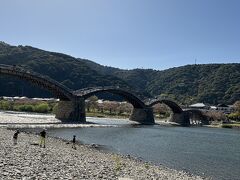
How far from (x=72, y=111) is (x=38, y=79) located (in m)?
10.2

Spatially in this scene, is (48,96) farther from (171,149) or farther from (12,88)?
(171,149)

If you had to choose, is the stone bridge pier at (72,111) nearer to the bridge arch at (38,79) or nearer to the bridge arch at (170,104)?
the bridge arch at (38,79)

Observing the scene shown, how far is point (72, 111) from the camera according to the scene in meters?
80.2

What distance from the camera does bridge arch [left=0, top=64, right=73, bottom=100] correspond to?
70375mm

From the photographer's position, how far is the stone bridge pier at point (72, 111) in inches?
3159

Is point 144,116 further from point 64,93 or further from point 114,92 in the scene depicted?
point 64,93

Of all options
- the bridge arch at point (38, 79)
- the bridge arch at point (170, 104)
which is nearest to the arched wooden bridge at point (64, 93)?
the bridge arch at point (38, 79)

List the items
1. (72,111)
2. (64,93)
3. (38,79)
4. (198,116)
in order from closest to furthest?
(38,79) < (64,93) < (72,111) < (198,116)

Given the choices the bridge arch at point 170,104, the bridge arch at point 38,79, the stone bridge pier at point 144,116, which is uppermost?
the bridge arch at point 38,79

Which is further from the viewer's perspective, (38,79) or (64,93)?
(64,93)

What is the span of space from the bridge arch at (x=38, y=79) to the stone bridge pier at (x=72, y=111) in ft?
4.21

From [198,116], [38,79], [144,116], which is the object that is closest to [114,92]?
[144,116]

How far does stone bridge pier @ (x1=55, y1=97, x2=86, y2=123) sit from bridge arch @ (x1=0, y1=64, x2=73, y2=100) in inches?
50.5

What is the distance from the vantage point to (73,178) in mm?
18125
